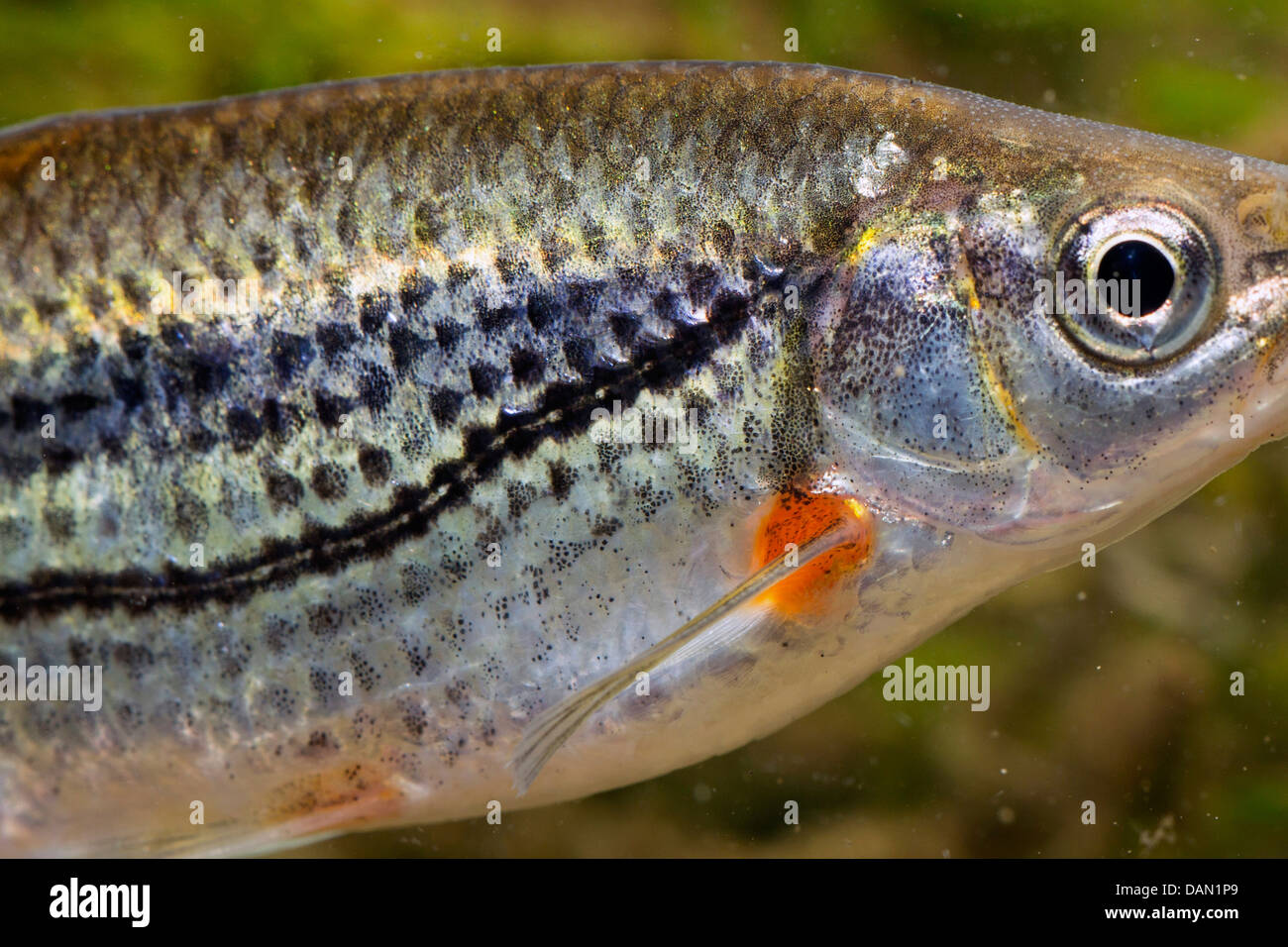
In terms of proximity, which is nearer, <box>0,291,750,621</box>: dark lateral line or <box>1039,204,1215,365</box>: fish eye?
<box>1039,204,1215,365</box>: fish eye

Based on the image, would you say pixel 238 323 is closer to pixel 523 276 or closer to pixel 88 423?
pixel 88 423

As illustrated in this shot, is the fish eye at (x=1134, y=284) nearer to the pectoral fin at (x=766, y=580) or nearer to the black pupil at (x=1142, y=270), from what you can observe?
the black pupil at (x=1142, y=270)

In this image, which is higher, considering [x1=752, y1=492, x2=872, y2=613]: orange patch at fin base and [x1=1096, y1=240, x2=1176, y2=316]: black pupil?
[x1=1096, y1=240, x2=1176, y2=316]: black pupil

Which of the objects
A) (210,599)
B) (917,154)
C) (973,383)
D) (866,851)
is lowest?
(866,851)

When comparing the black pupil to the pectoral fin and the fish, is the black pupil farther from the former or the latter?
the pectoral fin

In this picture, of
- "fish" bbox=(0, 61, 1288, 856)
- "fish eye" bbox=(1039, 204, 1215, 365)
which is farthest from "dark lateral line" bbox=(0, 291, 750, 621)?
"fish eye" bbox=(1039, 204, 1215, 365)

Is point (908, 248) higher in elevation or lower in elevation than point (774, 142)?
lower

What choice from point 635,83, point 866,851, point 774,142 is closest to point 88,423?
point 635,83

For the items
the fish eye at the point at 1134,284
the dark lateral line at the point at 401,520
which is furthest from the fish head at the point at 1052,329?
the dark lateral line at the point at 401,520
